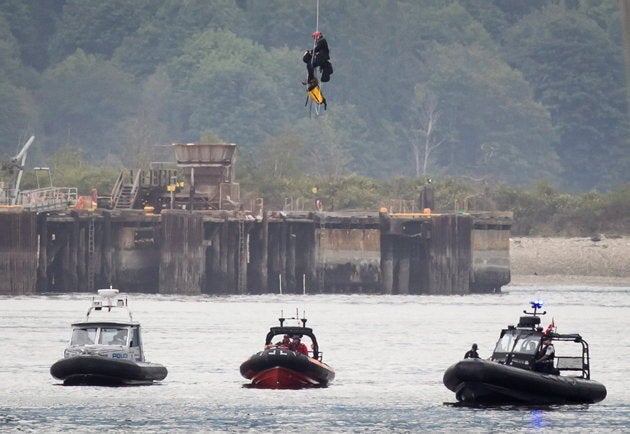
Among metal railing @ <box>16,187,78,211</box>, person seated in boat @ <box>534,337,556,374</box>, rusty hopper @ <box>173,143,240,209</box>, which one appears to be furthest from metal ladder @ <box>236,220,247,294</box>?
person seated in boat @ <box>534,337,556,374</box>

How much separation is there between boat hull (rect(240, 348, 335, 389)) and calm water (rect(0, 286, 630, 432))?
494 millimetres

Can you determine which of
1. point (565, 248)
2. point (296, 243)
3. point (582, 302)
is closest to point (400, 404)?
point (582, 302)

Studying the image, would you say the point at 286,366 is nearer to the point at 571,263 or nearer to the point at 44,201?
the point at 44,201

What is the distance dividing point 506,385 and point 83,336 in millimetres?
14139

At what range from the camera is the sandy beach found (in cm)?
15525

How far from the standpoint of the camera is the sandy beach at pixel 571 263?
155250 millimetres

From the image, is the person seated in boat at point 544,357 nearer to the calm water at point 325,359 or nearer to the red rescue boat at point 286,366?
the calm water at point 325,359

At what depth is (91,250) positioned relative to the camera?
129m

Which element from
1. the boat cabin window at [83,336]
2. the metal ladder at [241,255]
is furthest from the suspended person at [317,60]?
the metal ladder at [241,255]

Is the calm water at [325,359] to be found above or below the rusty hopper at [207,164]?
below

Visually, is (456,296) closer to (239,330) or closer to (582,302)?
(582,302)

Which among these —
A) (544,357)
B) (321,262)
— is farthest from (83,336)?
(321,262)

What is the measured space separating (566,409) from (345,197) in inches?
4011

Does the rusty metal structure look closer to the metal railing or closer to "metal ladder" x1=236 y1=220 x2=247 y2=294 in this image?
"metal ladder" x1=236 y1=220 x2=247 y2=294
